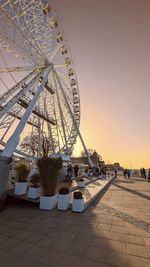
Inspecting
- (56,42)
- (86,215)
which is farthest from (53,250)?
(56,42)

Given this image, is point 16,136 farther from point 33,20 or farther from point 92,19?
point 33,20

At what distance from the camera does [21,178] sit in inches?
362

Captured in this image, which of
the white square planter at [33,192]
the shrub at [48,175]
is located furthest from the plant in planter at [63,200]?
the white square planter at [33,192]

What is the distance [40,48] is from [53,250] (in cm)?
1695

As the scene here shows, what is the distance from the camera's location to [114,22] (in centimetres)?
997

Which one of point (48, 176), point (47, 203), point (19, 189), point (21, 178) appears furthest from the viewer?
point (21, 178)

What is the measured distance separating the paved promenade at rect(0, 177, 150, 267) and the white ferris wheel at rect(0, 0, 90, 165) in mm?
3376

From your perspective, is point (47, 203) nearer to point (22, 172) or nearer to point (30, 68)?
point (22, 172)

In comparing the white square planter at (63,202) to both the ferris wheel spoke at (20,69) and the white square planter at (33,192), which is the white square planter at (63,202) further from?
the ferris wheel spoke at (20,69)

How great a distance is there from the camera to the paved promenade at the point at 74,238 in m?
3.65

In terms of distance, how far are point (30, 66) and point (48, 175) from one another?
11.8m

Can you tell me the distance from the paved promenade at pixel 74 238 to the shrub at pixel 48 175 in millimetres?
977

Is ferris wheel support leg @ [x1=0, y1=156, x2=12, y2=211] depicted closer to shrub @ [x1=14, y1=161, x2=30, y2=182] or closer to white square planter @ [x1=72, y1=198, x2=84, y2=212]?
shrub @ [x1=14, y1=161, x2=30, y2=182]

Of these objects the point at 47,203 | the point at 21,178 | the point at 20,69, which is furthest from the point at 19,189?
the point at 20,69
